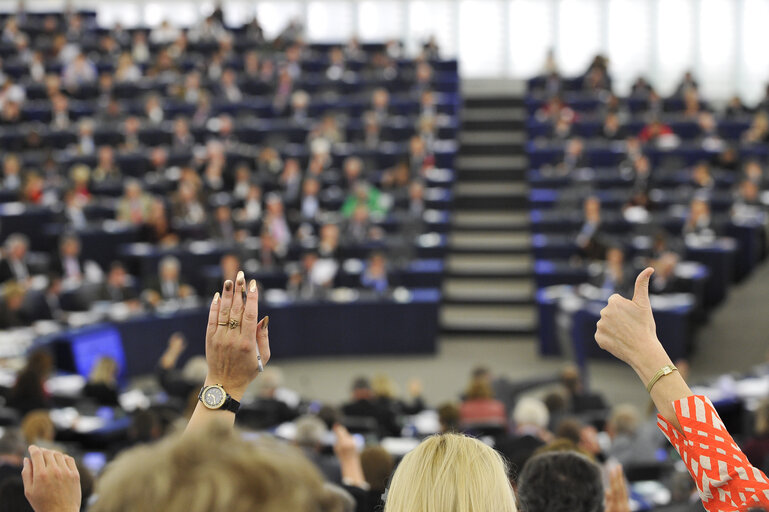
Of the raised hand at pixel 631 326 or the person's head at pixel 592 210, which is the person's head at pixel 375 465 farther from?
the person's head at pixel 592 210

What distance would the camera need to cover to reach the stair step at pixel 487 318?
45.5 ft

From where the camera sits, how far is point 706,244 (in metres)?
13.5

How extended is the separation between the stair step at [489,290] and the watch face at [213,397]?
12.5 meters

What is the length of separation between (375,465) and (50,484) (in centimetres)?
306

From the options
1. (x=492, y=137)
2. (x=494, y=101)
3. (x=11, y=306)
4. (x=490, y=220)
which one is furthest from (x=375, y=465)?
(x=494, y=101)

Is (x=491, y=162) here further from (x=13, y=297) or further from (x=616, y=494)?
(x=616, y=494)

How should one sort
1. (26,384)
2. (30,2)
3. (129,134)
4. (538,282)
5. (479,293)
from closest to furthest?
(26,384) → (538,282) → (479,293) → (129,134) → (30,2)

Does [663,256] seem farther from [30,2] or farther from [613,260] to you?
[30,2]

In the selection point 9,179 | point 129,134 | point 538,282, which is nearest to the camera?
point 538,282

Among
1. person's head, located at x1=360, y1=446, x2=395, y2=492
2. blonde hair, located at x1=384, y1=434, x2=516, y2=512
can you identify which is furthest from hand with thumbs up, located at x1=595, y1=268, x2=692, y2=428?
person's head, located at x1=360, y1=446, x2=395, y2=492

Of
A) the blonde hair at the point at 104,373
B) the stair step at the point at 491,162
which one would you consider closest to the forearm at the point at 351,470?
the blonde hair at the point at 104,373

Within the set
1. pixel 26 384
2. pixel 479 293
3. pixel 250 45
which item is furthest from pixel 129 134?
pixel 26 384

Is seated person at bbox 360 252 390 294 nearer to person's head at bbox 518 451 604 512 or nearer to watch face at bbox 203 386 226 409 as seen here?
person's head at bbox 518 451 604 512

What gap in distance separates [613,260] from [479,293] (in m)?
2.84
